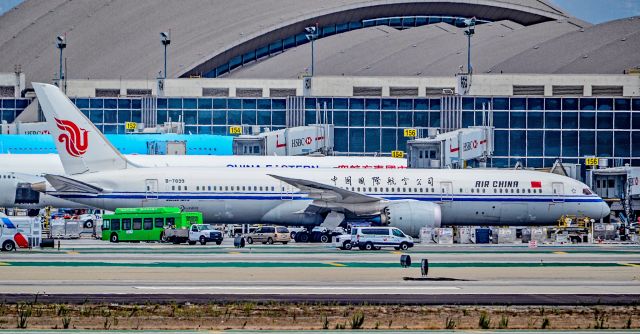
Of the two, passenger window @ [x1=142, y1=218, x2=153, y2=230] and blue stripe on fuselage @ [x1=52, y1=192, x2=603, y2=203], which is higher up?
blue stripe on fuselage @ [x1=52, y1=192, x2=603, y2=203]

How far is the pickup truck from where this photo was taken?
255 ft

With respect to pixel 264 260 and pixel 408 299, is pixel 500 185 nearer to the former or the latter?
pixel 264 260

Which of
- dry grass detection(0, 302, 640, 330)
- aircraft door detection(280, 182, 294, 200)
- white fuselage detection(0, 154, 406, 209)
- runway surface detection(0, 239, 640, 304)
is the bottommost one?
dry grass detection(0, 302, 640, 330)

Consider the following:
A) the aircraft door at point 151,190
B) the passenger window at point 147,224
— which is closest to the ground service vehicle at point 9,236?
the passenger window at point 147,224

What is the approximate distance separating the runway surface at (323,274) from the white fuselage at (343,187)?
18.2 ft

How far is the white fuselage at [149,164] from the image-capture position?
90.4 meters

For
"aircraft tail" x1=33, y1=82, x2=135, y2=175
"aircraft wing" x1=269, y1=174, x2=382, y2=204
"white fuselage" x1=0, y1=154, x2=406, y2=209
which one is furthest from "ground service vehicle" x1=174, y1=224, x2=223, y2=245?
"white fuselage" x1=0, y1=154, x2=406, y2=209

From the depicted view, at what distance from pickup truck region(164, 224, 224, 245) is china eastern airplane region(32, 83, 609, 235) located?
3017mm

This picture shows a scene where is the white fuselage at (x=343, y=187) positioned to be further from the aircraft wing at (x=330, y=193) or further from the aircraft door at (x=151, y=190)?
the aircraft wing at (x=330, y=193)

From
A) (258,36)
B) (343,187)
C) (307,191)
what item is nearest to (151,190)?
(307,191)

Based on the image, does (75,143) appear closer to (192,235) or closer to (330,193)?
(192,235)

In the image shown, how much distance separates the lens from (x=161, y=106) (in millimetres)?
131125

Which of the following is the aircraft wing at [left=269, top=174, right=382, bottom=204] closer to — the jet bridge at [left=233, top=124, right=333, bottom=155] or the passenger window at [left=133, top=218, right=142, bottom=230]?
the passenger window at [left=133, top=218, right=142, bottom=230]

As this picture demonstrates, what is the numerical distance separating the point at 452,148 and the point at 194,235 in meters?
31.8
